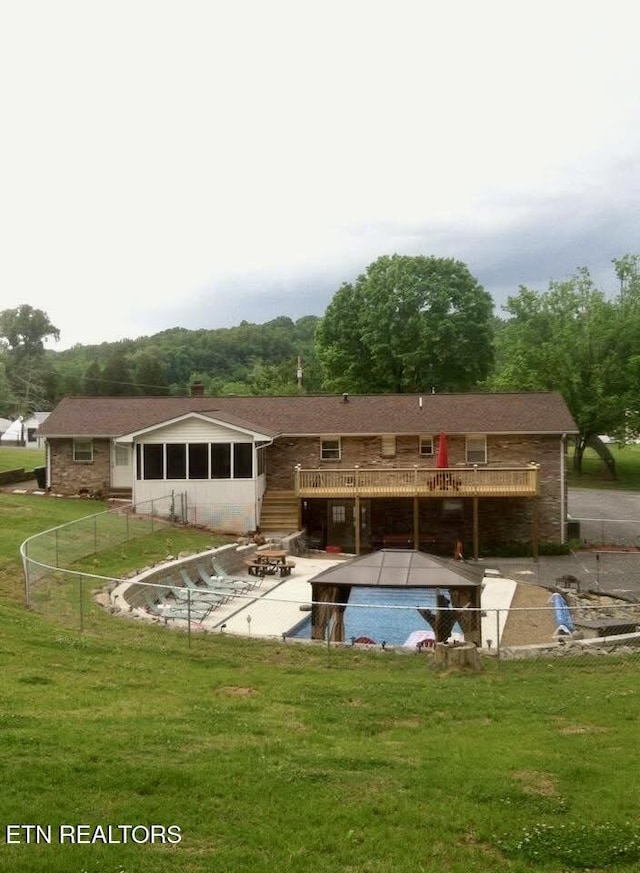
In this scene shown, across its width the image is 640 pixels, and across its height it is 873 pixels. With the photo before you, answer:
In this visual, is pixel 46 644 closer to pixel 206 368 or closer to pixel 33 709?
pixel 33 709

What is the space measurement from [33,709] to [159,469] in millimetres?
21949

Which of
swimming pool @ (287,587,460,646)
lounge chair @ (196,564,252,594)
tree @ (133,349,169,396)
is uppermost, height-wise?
tree @ (133,349,169,396)

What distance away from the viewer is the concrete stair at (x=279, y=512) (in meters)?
31.0

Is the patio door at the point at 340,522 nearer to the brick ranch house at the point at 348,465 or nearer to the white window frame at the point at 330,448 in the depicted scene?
the brick ranch house at the point at 348,465

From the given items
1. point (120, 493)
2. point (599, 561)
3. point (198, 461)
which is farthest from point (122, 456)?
point (599, 561)

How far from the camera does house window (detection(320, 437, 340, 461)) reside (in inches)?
1316

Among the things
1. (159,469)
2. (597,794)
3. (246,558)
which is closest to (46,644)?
(597,794)

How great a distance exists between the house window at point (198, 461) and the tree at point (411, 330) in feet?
85.1

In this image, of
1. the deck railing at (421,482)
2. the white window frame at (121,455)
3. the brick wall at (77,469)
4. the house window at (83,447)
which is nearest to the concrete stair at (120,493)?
the brick wall at (77,469)

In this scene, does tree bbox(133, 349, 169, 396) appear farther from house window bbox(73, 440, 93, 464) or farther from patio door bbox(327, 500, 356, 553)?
patio door bbox(327, 500, 356, 553)

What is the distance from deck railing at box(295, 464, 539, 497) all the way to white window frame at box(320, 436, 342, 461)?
2777mm

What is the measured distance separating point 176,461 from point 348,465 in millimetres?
6975

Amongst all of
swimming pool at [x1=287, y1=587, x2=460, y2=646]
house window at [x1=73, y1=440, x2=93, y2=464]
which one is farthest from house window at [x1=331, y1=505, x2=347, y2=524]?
swimming pool at [x1=287, y1=587, x2=460, y2=646]

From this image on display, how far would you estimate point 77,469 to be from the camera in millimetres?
33938
